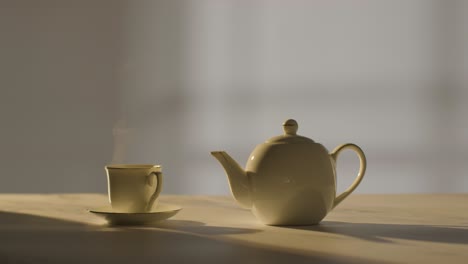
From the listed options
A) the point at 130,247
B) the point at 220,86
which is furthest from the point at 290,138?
the point at 220,86

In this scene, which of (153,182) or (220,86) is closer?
(153,182)

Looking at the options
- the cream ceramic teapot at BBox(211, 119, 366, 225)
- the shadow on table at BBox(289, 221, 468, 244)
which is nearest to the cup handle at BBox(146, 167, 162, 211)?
the cream ceramic teapot at BBox(211, 119, 366, 225)

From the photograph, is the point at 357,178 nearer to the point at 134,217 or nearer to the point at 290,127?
the point at 290,127

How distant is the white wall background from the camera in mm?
3717

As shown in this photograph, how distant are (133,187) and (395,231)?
1.34 feet

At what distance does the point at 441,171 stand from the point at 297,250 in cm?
312

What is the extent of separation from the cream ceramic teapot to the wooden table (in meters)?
0.03

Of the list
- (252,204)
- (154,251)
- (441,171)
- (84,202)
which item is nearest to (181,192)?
(441,171)

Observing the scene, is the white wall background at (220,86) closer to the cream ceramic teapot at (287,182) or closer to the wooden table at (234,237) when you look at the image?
the wooden table at (234,237)

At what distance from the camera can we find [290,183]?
988 mm

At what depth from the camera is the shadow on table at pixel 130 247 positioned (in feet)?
2.31

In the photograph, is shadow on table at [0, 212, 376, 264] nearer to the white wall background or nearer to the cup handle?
the cup handle

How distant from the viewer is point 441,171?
367 centimetres

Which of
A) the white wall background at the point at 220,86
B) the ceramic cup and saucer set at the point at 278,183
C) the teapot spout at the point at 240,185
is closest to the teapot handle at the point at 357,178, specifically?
the ceramic cup and saucer set at the point at 278,183
